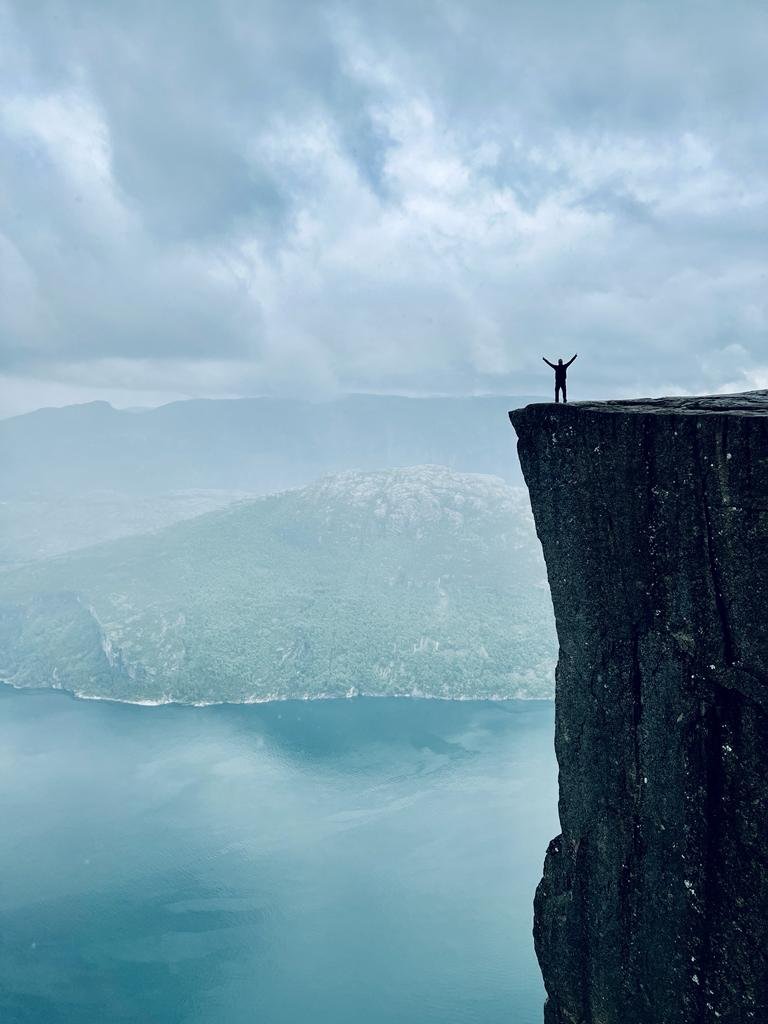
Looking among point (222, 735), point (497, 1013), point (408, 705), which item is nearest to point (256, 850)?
point (497, 1013)

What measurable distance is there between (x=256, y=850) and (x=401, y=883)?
20.1m

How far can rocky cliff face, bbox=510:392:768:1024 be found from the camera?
11.2 metres

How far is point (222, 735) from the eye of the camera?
135 m

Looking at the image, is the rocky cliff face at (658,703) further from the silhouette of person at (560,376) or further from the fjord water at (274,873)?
the fjord water at (274,873)

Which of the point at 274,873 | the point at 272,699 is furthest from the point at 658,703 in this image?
the point at 272,699

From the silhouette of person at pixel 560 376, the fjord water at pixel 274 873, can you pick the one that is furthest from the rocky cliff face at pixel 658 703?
the fjord water at pixel 274 873

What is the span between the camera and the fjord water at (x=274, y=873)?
58531 millimetres

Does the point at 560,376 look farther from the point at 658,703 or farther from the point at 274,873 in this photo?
the point at 274,873

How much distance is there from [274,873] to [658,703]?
78.8m

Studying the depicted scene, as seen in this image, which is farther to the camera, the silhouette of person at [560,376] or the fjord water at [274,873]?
the fjord water at [274,873]

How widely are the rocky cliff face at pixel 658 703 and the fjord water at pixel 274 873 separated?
50.6 metres

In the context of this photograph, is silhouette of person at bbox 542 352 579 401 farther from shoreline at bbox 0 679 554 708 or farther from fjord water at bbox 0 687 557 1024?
shoreline at bbox 0 679 554 708

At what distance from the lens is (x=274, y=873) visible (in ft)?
259

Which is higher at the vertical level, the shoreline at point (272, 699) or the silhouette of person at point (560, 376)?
the silhouette of person at point (560, 376)
